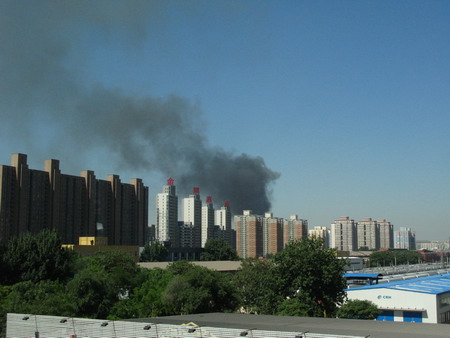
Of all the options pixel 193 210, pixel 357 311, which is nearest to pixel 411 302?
pixel 357 311

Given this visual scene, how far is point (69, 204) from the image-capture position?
307ft

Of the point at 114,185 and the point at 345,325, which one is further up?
the point at 114,185

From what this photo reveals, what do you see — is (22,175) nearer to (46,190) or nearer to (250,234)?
(46,190)

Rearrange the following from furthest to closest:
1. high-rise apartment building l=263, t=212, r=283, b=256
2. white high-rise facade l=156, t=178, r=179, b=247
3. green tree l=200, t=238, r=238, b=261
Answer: high-rise apartment building l=263, t=212, r=283, b=256
white high-rise facade l=156, t=178, r=179, b=247
green tree l=200, t=238, r=238, b=261

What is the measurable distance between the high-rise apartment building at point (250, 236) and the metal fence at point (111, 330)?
141 metres

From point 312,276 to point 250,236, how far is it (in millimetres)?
128740

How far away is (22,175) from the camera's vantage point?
8438cm

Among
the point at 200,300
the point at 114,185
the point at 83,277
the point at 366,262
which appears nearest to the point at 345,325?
the point at 200,300

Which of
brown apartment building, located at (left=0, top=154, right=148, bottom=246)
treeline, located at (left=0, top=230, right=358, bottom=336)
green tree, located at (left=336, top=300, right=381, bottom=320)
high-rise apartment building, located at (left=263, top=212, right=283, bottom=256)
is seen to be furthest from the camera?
high-rise apartment building, located at (left=263, top=212, right=283, bottom=256)

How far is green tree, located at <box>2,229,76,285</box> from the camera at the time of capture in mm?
40531

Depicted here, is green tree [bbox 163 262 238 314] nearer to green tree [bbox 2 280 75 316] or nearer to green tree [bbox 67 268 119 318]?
green tree [bbox 67 268 119 318]

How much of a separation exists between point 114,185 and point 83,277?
7657 centimetres

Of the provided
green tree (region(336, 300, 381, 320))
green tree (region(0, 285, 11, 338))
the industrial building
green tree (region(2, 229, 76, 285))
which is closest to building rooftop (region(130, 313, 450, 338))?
green tree (region(0, 285, 11, 338))

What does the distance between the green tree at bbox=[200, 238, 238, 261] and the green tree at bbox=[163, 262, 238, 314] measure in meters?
67.6
